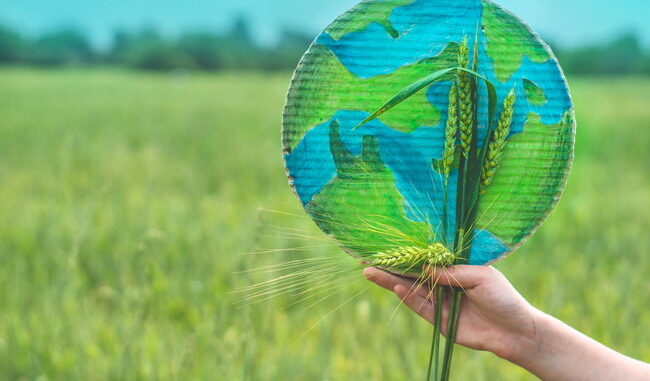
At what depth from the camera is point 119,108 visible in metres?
10.2

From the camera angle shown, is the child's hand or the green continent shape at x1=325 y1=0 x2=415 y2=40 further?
the child's hand

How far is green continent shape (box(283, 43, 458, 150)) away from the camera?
1178 millimetres

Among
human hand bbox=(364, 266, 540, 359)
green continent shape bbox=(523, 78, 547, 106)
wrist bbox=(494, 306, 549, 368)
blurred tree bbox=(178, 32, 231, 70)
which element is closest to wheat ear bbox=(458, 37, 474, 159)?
green continent shape bbox=(523, 78, 547, 106)

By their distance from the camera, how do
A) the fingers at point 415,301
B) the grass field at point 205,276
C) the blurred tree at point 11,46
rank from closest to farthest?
1. the fingers at point 415,301
2. the grass field at point 205,276
3. the blurred tree at point 11,46

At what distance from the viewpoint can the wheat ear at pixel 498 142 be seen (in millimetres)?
1121

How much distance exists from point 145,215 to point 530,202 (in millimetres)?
2820

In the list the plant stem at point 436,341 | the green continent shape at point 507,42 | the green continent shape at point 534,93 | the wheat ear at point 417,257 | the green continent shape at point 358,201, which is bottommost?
the plant stem at point 436,341

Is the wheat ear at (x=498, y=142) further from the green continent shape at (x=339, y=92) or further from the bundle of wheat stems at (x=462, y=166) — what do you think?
the green continent shape at (x=339, y=92)

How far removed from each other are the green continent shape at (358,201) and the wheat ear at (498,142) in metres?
0.15

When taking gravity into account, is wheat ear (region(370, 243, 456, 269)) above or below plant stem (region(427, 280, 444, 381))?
above

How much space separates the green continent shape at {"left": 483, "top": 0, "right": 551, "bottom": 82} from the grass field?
0.71 meters

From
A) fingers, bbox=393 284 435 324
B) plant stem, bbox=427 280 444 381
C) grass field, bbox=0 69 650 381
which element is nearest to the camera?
Answer: plant stem, bbox=427 280 444 381

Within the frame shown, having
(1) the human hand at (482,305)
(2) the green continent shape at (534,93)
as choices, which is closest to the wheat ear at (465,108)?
(2) the green continent shape at (534,93)

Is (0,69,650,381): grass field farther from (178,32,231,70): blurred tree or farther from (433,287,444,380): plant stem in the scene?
(178,32,231,70): blurred tree
